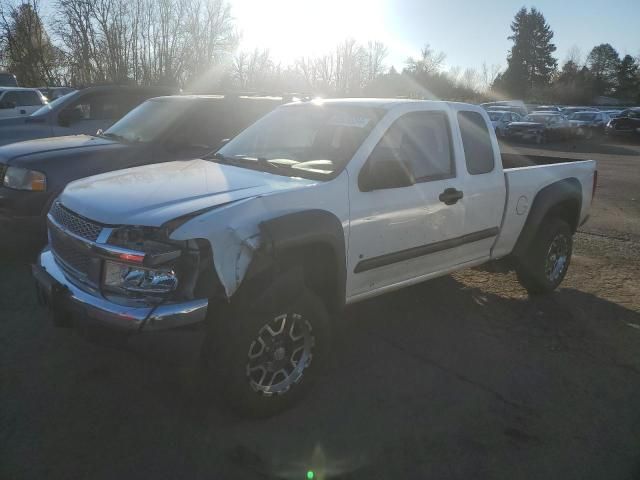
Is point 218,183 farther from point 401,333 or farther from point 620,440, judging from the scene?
point 620,440

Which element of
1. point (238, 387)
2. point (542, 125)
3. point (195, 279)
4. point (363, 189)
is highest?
point (363, 189)

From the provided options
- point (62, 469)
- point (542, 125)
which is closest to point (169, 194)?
point (62, 469)

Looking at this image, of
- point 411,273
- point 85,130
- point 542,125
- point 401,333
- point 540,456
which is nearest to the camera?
point 540,456

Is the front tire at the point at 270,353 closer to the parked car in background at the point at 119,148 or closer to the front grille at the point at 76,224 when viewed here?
the front grille at the point at 76,224

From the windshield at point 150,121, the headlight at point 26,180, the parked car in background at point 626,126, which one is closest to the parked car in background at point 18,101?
the windshield at point 150,121

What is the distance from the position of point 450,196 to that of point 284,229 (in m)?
1.62

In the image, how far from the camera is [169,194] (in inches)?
122

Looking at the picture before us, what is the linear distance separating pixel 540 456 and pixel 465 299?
94.2 inches

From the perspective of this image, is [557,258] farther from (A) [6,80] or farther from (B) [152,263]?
(A) [6,80]

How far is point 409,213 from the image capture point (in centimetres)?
367

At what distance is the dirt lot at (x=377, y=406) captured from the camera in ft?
8.83

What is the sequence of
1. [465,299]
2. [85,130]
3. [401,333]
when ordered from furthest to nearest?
1. [85,130]
2. [465,299]
3. [401,333]

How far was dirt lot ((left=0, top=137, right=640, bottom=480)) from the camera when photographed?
8.83 feet

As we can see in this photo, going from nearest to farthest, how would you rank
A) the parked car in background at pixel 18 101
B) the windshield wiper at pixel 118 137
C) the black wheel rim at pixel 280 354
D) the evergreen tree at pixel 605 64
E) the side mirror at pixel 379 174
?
the black wheel rim at pixel 280 354, the side mirror at pixel 379 174, the windshield wiper at pixel 118 137, the parked car in background at pixel 18 101, the evergreen tree at pixel 605 64
